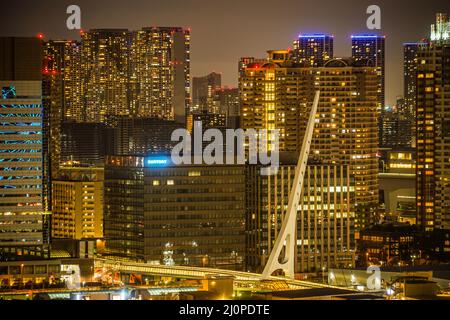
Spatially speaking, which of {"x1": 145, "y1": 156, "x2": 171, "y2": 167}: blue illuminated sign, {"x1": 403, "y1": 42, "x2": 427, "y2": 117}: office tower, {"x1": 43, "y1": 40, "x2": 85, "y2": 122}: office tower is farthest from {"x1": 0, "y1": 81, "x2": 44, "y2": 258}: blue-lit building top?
{"x1": 403, "y1": 42, "x2": 427, "y2": 117}: office tower

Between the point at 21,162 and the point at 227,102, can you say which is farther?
the point at 227,102

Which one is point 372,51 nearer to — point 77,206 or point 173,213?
point 77,206

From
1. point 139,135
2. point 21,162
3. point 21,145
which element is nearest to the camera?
→ point 21,162

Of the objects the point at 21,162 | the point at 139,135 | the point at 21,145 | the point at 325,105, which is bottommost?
the point at 21,162

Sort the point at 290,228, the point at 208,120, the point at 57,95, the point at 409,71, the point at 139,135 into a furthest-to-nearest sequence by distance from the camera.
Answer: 1. the point at 409,71
2. the point at 139,135
3. the point at 208,120
4. the point at 57,95
5. the point at 290,228

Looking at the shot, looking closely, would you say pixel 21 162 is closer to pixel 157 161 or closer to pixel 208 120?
pixel 157 161

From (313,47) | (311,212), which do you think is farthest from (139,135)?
(311,212)

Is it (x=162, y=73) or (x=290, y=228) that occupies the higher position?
(x=162, y=73)
